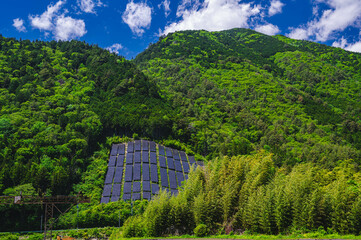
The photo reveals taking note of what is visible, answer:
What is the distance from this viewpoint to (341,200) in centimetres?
2944

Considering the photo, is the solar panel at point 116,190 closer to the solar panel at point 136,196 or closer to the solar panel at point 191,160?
the solar panel at point 136,196

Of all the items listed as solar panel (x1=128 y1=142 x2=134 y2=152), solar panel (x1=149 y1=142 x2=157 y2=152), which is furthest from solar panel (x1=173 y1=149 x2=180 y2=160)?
solar panel (x1=128 y1=142 x2=134 y2=152)

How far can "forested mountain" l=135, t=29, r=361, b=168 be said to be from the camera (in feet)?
236

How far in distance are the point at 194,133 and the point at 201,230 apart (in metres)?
40.8

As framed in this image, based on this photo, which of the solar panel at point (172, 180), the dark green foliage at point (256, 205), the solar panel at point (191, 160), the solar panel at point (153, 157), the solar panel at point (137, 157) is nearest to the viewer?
the dark green foliage at point (256, 205)

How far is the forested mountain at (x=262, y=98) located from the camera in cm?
7194

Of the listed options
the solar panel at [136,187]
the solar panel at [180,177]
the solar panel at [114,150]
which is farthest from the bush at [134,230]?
the solar panel at [114,150]

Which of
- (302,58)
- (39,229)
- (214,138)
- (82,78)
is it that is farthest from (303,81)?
(39,229)

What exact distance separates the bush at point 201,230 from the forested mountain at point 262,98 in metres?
32.2

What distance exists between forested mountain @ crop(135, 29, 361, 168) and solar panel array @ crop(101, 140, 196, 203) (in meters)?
9.26

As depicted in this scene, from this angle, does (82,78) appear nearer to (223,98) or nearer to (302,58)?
(223,98)

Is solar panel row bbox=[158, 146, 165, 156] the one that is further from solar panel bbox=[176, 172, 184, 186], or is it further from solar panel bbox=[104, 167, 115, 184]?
solar panel bbox=[104, 167, 115, 184]

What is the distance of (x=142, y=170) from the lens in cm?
5588

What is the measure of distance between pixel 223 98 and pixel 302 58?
73.9m
